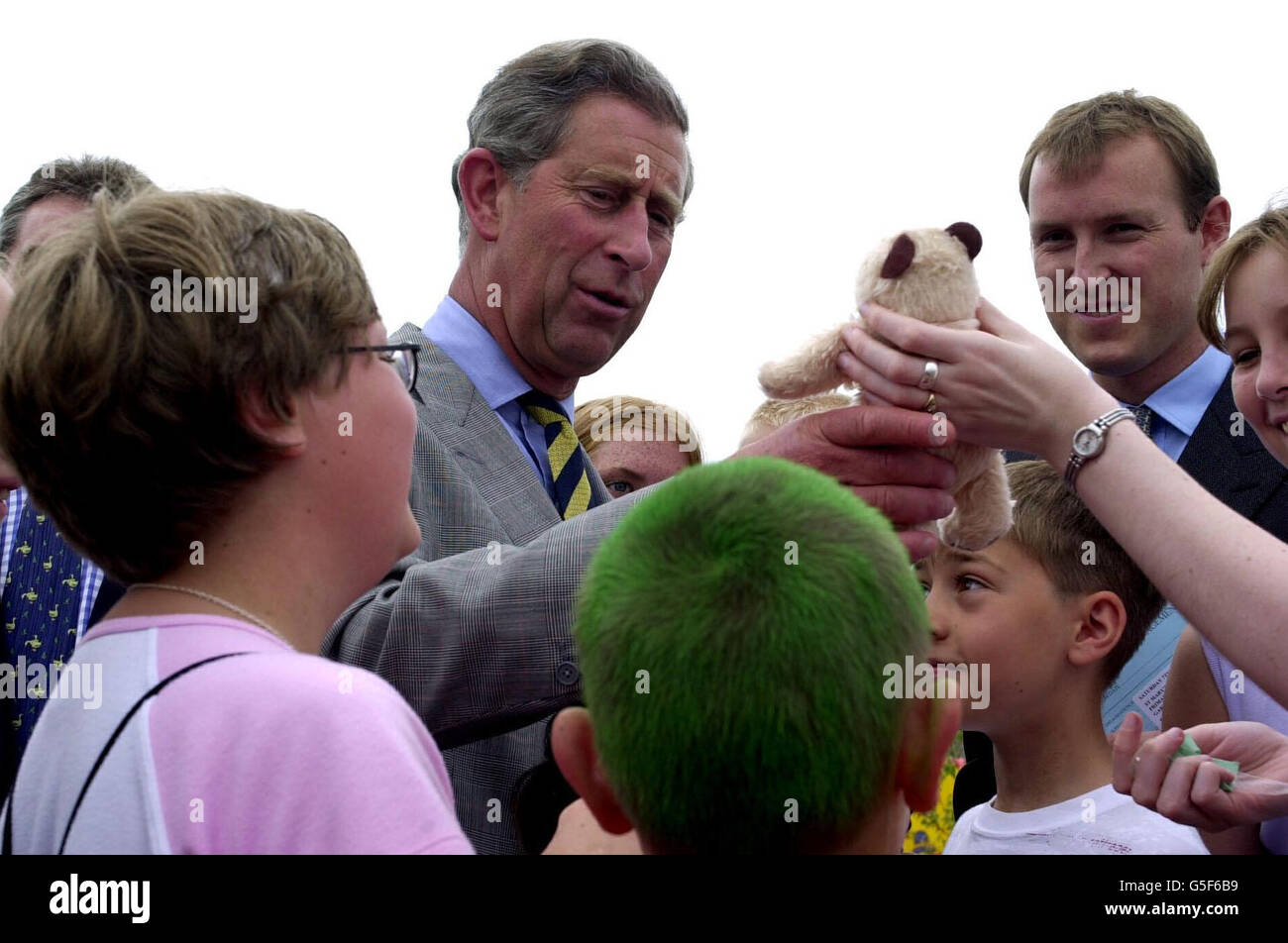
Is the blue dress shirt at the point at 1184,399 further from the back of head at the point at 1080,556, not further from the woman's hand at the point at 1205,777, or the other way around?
the woman's hand at the point at 1205,777

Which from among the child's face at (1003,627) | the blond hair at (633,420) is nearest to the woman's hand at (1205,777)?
the child's face at (1003,627)

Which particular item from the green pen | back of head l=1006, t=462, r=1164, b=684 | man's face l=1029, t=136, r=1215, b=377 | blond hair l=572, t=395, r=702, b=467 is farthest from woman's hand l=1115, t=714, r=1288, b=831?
blond hair l=572, t=395, r=702, b=467

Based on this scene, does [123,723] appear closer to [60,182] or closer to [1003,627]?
[1003,627]

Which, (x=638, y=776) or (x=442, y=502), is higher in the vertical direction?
(x=442, y=502)

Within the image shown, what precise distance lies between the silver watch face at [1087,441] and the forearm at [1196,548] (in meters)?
0.02

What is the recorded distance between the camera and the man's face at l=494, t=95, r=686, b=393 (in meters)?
3.11

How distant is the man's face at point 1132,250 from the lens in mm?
3557

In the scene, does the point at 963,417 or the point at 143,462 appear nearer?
the point at 143,462
